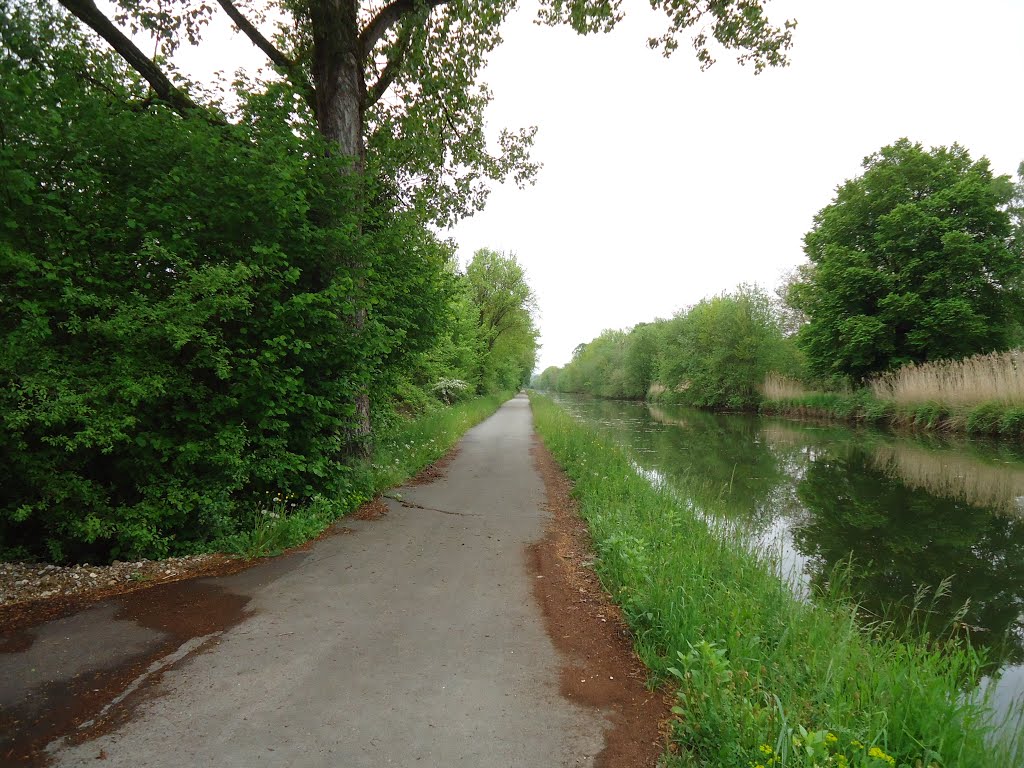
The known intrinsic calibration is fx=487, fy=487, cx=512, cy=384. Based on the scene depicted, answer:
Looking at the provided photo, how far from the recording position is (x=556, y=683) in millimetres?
2924

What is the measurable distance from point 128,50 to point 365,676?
7.89m

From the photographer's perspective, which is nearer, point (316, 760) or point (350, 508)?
point (316, 760)

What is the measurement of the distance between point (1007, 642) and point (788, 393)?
29.7m

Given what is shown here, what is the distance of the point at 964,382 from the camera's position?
17.3 m

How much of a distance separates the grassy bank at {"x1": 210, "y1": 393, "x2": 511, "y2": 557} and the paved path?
327mm

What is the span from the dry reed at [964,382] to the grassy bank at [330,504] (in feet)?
59.1

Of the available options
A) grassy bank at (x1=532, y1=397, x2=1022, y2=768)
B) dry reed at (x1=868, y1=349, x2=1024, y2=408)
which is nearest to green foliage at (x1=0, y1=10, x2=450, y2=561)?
grassy bank at (x1=532, y1=397, x2=1022, y2=768)

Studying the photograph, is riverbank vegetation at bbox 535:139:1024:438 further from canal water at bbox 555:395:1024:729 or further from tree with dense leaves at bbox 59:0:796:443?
tree with dense leaves at bbox 59:0:796:443

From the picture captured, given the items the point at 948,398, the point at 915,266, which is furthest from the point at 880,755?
the point at 915,266

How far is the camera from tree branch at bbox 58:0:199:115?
5.94 metres

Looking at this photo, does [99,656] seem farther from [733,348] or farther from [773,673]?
[733,348]

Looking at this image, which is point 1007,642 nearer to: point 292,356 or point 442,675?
point 442,675

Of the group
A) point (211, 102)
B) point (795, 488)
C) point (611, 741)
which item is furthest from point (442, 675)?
point (795, 488)

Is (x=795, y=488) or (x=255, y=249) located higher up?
(x=255, y=249)
